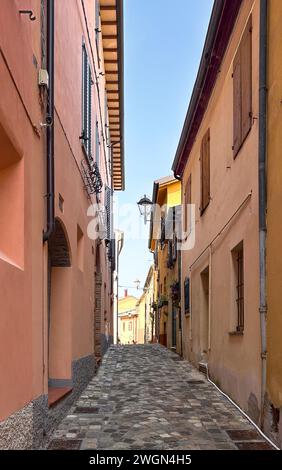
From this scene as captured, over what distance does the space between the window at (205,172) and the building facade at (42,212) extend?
7.73 ft

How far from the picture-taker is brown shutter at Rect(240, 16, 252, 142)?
274 inches

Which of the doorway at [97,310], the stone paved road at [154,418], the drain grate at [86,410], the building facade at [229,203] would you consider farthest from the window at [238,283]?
the doorway at [97,310]

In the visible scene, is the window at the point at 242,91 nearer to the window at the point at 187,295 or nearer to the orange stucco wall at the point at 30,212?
the orange stucco wall at the point at 30,212

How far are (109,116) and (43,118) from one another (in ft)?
45.8

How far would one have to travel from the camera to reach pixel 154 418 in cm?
703

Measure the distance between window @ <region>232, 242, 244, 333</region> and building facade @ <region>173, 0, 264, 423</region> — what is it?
1 centimetres

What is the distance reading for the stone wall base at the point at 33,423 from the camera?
396 centimetres

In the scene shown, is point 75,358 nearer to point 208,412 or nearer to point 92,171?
point 208,412

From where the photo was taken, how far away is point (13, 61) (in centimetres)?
425

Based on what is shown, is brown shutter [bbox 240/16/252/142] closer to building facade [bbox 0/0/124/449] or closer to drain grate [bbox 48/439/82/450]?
building facade [bbox 0/0/124/449]

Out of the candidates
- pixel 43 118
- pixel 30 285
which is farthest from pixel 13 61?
pixel 30 285

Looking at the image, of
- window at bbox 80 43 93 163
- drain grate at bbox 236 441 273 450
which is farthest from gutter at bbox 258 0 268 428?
window at bbox 80 43 93 163

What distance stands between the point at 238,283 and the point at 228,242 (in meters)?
0.70

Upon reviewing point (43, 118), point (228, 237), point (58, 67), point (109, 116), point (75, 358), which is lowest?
point (75, 358)
